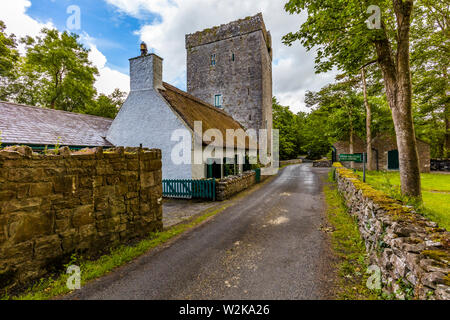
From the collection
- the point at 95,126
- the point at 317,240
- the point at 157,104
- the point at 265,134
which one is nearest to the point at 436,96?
the point at 265,134

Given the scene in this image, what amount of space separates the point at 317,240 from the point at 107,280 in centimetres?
499

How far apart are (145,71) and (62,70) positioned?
76.8ft

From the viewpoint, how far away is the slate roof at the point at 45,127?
387 inches

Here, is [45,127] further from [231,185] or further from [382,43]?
[382,43]

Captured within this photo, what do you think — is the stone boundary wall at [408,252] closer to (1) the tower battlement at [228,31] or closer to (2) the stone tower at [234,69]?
(2) the stone tower at [234,69]

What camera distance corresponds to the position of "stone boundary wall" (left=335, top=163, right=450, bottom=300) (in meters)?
2.08

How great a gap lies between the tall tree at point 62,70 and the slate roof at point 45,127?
16.4 meters

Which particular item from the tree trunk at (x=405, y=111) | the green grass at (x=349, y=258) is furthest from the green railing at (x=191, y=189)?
the tree trunk at (x=405, y=111)

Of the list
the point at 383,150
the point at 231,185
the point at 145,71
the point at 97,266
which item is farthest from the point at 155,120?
the point at 383,150

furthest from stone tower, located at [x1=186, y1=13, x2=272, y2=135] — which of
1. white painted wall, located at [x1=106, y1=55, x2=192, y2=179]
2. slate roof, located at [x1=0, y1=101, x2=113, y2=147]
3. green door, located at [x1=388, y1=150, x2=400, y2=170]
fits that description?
green door, located at [x1=388, y1=150, x2=400, y2=170]

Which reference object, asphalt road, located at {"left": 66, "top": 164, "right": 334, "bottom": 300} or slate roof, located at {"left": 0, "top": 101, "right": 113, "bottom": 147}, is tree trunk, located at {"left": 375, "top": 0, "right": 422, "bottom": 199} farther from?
slate roof, located at {"left": 0, "top": 101, "right": 113, "bottom": 147}

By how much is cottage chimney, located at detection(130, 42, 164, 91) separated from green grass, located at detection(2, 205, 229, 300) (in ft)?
31.1

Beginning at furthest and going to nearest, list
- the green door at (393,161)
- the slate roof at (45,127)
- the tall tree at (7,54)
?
the green door at (393,161), the tall tree at (7,54), the slate roof at (45,127)
